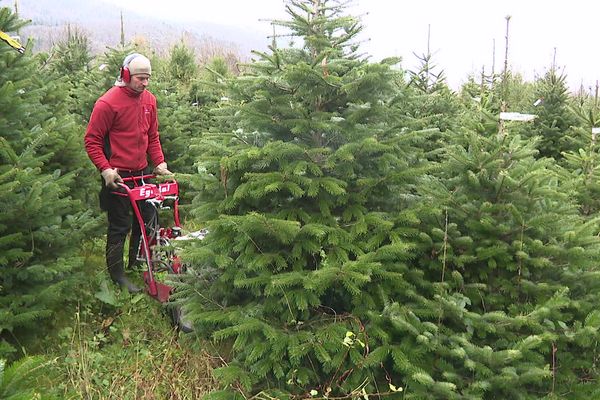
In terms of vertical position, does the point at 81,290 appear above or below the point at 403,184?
below

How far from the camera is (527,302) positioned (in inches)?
130

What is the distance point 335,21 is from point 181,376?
110 inches

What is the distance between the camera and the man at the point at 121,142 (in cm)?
477

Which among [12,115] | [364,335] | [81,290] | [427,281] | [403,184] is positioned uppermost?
[12,115]

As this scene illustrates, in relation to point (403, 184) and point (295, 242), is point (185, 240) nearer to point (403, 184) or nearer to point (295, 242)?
point (295, 242)

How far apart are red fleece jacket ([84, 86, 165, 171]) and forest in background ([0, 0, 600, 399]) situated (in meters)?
0.67

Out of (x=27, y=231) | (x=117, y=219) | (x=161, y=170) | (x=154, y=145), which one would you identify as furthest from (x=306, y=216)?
(x=154, y=145)

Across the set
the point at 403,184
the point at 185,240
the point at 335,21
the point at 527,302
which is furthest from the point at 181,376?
the point at 335,21

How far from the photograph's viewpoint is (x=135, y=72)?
4.74 metres

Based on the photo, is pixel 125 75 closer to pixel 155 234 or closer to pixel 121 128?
pixel 121 128

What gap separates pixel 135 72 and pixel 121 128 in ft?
1.85

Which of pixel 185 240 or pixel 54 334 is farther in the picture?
pixel 54 334

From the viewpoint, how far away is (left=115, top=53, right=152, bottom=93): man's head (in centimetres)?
470

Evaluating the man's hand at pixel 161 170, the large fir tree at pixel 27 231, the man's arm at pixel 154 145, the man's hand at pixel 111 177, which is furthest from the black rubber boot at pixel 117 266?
the man's arm at pixel 154 145
